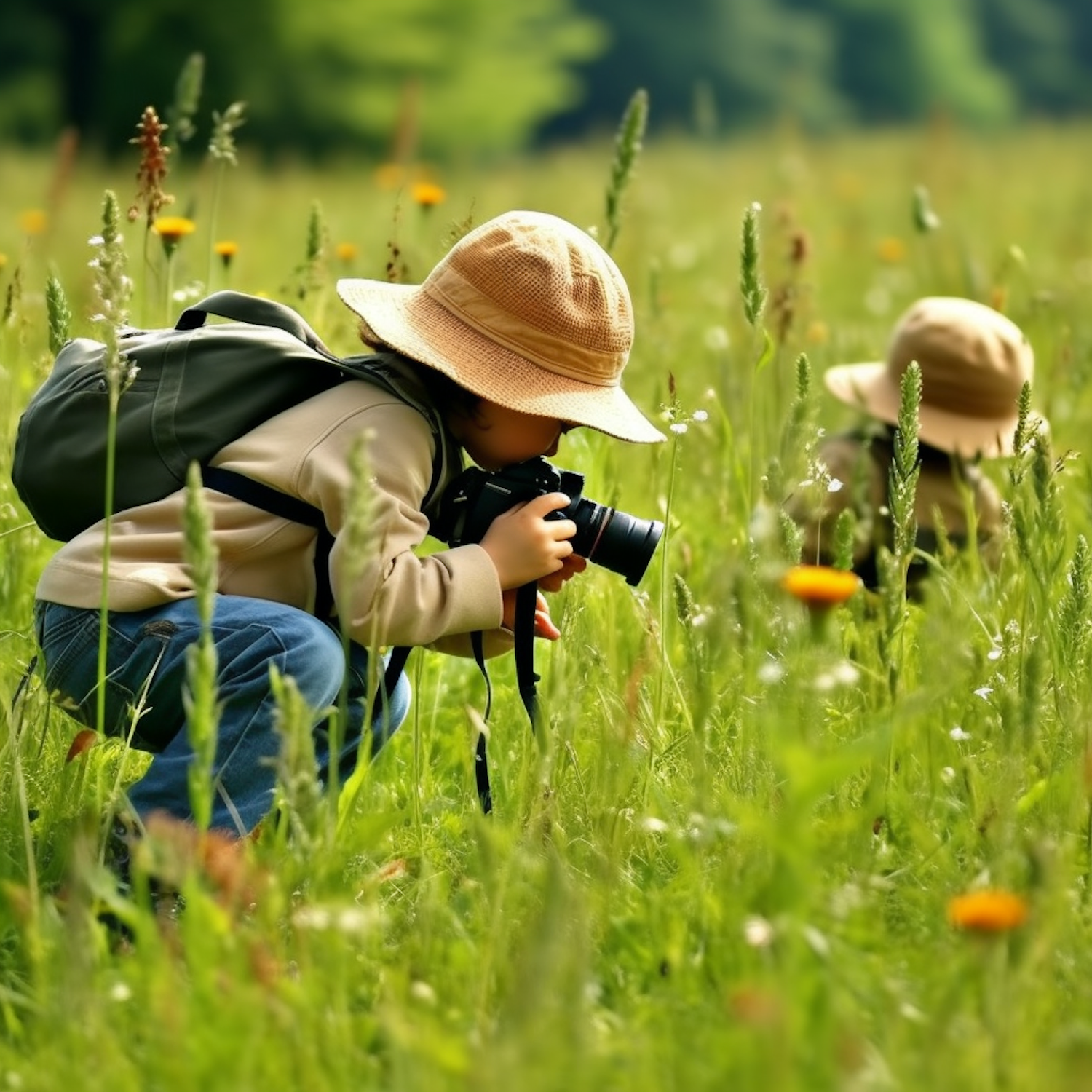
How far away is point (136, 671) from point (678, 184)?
858cm

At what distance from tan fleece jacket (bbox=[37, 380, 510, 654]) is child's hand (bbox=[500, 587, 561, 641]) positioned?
0.11 m

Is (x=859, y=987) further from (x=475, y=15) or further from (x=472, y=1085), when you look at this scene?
(x=475, y=15)

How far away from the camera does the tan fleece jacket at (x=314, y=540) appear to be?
5.96 feet

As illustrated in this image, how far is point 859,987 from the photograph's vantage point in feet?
4.40

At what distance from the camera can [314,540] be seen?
1.93 metres

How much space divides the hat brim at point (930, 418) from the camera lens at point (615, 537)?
1046 millimetres

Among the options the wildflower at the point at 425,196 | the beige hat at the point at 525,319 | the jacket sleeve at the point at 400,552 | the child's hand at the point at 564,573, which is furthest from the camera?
the wildflower at the point at 425,196

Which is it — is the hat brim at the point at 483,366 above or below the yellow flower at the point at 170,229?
above

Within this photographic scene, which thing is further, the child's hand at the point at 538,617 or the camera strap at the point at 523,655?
the child's hand at the point at 538,617

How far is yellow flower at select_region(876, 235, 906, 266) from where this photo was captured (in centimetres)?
584

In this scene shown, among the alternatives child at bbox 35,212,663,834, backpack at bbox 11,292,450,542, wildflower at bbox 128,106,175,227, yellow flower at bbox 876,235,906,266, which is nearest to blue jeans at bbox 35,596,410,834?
child at bbox 35,212,663,834

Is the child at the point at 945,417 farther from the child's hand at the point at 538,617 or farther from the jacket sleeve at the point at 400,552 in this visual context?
the jacket sleeve at the point at 400,552

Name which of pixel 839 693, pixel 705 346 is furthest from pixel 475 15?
pixel 839 693

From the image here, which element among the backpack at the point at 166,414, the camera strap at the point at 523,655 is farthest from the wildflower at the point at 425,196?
the camera strap at the point at 523,655
